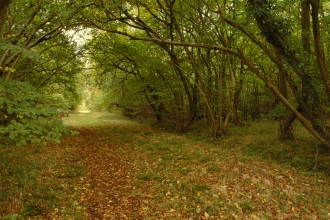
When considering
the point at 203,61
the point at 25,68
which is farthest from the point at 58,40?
the point at 203,61

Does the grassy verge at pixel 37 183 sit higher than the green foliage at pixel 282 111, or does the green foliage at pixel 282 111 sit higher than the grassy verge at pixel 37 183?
the green foliage at pixel 282 111

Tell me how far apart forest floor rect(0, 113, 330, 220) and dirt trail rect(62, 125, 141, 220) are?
0.02 metres

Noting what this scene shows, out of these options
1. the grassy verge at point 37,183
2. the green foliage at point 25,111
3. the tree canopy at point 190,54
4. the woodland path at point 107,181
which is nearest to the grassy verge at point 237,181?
the woodland path at point 107,181

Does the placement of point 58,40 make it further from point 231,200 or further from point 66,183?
point 231,200

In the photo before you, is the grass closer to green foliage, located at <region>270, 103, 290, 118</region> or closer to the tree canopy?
the tree canopy

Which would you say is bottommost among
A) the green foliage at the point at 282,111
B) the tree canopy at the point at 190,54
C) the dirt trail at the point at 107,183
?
the dirt trail at the point at 107,183

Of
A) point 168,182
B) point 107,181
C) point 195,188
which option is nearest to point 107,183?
point 107,181

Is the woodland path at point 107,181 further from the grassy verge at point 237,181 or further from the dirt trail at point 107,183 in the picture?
the grassy verge at point 237,181

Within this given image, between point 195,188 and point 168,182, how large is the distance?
811 millimetres

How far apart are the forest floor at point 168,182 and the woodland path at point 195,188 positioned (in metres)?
0.02

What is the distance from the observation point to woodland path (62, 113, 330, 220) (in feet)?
15.3

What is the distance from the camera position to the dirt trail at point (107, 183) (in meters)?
4.78

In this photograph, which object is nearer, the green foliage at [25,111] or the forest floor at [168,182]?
the green foliage at [25,111]

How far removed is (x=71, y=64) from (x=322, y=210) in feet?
42.9
